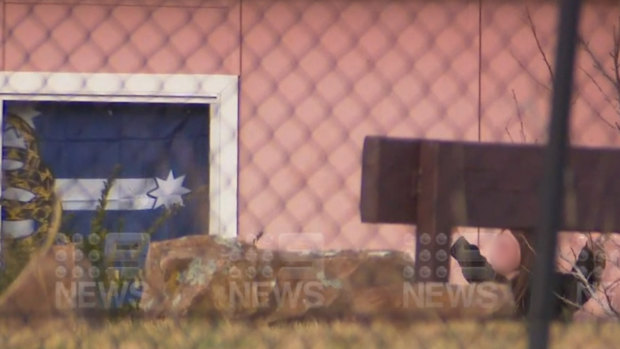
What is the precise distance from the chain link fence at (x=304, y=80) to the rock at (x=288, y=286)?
0.41ft

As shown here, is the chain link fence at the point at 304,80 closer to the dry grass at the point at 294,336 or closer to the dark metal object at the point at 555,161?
the dry grass at the point at 294,336

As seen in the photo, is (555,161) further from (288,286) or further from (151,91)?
(151,91)

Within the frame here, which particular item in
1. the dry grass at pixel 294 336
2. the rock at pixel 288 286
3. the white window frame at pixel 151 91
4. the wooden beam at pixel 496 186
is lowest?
the dry grass at pixel 294 336

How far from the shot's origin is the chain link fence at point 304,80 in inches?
165

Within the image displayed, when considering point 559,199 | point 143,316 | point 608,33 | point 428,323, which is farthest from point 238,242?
point 559,199

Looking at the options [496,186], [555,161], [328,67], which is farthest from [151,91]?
[555,161]

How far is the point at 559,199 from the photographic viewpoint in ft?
4.65

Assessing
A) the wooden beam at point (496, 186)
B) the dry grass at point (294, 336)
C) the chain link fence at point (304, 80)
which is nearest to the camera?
the wooden beam at point (496, 186)

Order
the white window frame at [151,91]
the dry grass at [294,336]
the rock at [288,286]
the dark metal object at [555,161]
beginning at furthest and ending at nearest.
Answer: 1. the white window frame at [151,91]
2. the rock at [288,286]
3. the dry grass at [294,336]
4. the dark metal object at [555,161]

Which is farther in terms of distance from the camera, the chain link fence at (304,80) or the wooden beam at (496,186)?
the chain link fence at (304,80)

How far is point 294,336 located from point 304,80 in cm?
166

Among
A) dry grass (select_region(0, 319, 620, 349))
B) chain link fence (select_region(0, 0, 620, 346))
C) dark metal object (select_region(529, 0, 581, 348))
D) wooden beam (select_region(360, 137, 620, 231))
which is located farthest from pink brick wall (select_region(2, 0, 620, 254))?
dark metal object (select_region(529, 0, 581, 348))

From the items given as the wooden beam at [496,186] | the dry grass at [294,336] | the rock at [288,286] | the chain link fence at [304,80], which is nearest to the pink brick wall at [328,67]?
the chain link fence at [304,80]

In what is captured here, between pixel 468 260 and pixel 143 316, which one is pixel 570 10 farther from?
pixel 468 260
